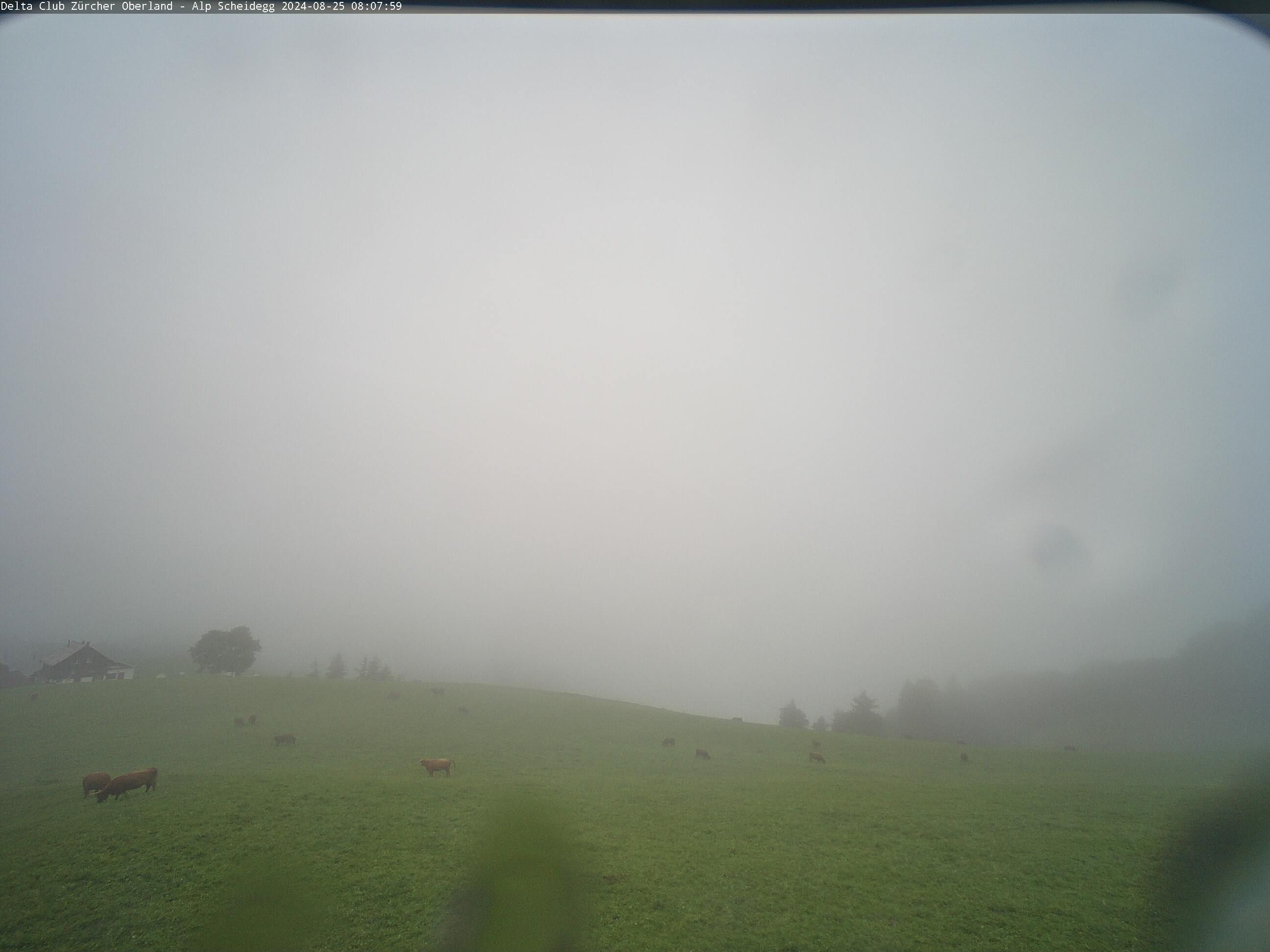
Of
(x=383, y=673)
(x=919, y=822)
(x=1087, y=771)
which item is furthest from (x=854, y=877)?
(x=383, y=673)

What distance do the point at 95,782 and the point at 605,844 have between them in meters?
23.9

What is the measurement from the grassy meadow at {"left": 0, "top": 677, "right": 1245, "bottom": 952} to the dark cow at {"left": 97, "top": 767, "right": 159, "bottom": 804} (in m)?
0.43

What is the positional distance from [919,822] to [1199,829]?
9510 millimetres

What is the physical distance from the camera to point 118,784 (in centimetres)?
1986

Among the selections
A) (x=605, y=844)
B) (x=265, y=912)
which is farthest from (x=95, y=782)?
(x=605, y=844)

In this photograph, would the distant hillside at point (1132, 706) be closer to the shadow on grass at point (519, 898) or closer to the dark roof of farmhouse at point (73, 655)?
the shadow on grass at point (519, 898)

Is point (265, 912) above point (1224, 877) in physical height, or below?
below

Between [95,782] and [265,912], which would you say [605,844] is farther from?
[95,782]

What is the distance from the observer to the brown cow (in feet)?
67.7

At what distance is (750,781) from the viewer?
27.9m

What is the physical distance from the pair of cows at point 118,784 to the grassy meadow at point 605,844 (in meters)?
0.46

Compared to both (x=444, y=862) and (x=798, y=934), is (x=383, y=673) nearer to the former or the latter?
(x=444, y=862)

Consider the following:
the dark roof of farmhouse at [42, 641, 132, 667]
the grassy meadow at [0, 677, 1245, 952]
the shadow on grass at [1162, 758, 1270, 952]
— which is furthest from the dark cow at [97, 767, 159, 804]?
the dark roof of farmhouse at [42, 641, 132, 667]

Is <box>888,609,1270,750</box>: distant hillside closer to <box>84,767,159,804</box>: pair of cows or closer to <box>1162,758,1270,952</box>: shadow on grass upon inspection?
<box>1162,758,1270,952</box>: shadow on grass
